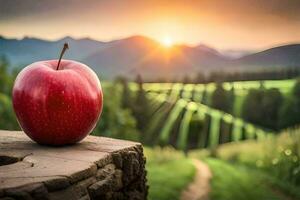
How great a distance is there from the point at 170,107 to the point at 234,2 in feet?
2.72

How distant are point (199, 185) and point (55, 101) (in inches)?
73.5

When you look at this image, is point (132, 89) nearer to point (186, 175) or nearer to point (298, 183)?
point (186, 175)

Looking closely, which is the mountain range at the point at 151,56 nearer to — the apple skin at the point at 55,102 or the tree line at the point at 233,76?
the tree line at the point at 233,76

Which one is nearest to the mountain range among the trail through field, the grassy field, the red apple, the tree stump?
the grassy field

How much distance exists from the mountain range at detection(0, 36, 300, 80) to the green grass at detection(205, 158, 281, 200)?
0.69m

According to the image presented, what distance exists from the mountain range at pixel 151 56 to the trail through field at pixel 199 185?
66 centimetres

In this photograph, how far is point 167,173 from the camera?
3783 millimetres

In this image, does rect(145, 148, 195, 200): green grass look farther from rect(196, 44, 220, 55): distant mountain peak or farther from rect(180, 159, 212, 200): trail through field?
rect(196, 44, 220, 55): distant mountain peak

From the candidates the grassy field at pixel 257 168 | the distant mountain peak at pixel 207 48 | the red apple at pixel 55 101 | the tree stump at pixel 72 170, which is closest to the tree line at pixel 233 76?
the distant mountain peak at pixel 207 48

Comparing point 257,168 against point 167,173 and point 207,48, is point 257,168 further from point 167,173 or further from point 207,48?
point 207,48

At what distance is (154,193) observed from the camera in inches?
142

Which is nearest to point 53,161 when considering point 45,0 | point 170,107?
point 170,107

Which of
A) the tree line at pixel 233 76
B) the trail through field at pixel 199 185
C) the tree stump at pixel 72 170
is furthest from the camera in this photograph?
the tree line at pixel 233 76

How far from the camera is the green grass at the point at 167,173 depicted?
11.8ft
